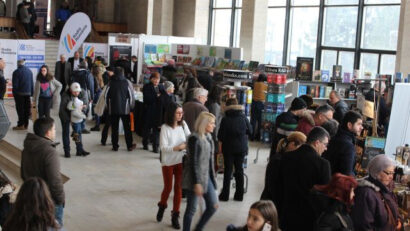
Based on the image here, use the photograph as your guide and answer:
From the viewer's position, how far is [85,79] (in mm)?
13133

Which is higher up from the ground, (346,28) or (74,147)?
(346,28)

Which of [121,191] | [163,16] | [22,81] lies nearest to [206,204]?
[121,191]

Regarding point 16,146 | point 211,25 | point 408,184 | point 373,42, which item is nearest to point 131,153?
point 16,146

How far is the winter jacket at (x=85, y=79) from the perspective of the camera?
42.7 feet

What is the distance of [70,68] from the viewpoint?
51.2 ft

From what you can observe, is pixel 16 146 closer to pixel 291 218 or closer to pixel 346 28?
pixel 291 218

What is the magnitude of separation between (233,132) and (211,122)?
1782 millimetres

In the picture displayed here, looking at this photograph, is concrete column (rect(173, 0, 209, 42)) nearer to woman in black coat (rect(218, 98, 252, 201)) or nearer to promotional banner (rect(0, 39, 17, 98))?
promotional banner (rect(0, 39, 17, 98))

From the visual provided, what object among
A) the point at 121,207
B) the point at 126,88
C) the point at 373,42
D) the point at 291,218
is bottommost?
the point at 121,207

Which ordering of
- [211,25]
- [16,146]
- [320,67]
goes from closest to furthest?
[16,146] → [320,67] → [211,25]

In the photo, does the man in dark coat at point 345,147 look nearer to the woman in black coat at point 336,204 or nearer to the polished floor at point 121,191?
the woman in black coat at point 336,204

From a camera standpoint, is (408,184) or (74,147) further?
(74,147)

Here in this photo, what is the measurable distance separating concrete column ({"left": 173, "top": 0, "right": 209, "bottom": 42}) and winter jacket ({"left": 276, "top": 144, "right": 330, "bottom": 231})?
1826 cm

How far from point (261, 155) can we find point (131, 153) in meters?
2.48
